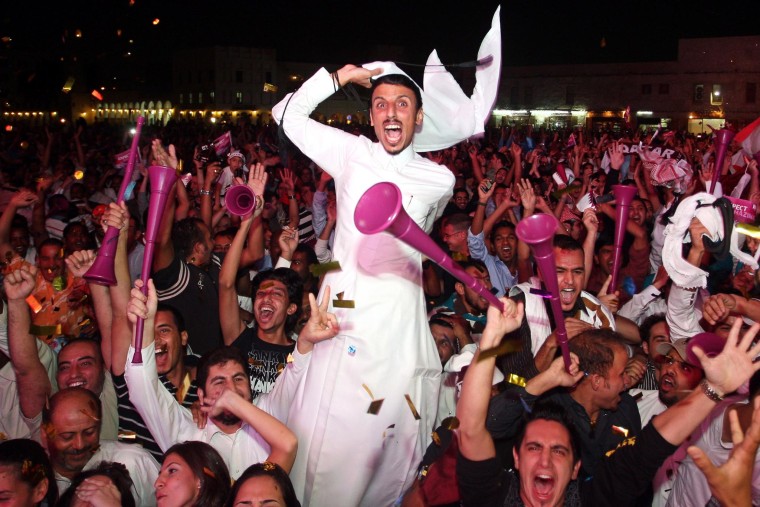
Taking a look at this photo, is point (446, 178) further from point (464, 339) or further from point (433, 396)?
point (464, 339)

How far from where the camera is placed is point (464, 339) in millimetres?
5188

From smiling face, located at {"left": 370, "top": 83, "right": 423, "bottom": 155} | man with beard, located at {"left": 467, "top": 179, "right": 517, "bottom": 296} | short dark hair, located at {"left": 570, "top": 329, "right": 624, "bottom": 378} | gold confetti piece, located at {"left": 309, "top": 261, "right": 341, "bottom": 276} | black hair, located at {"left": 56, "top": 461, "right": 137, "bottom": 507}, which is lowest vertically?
black hair, located at {"left": 56, "top": 461, "right": 137, "bottom": 507}

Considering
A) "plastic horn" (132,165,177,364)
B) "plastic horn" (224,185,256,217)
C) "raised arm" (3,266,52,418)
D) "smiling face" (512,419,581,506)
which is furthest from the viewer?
"plastic horn" (224,185,256,217)

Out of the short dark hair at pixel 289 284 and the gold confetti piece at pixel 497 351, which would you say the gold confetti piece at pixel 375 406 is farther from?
the short dark hair at pixel 289 284

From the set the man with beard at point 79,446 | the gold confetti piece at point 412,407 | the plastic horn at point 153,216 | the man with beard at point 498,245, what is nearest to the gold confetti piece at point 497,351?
the gold confetti piece at point 412,407

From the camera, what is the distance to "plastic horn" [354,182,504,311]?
2672 mm

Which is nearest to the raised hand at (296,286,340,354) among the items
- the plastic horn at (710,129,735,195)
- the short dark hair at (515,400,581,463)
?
the short dark hair at (515,400,581,463)

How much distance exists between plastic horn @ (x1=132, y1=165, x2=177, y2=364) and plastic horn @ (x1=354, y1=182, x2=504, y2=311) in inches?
48.7

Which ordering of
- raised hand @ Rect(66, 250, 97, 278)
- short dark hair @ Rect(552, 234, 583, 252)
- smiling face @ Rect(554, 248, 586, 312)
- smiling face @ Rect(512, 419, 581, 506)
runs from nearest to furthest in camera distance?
smiling face @ Rect(512, 419, 581, 506) < raised hand @ Rect(66, 250, 97, 278) < smiling face @ Rect(554, 248, 586, 312) < short dark hair @ Rect(552, 234, 583, 252)

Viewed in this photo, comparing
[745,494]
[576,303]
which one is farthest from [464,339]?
[745,494]

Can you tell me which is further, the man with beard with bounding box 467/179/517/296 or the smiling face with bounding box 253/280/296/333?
the man with beard with bounding box 467/179/517/296

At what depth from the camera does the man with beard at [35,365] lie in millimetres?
4020

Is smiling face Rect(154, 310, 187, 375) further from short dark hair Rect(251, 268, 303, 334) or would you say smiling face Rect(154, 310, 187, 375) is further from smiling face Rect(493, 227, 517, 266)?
smiling face Rect(493, 227, 517, 266)

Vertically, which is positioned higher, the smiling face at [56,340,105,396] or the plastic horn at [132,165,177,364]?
the plastic horn at [132,165,177,364]
